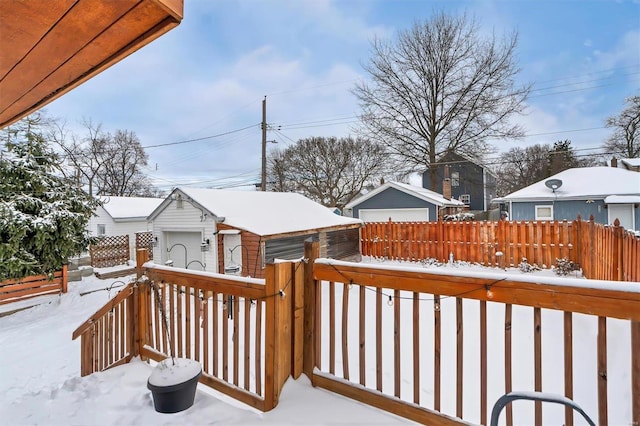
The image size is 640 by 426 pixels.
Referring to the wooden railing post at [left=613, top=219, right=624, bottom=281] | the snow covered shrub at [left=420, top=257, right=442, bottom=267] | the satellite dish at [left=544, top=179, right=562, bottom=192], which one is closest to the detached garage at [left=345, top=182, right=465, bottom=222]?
the satellite dish at [left=544, top=179, right=562, bottom=192]

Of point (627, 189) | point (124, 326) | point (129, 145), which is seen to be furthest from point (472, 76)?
point (129, 145)

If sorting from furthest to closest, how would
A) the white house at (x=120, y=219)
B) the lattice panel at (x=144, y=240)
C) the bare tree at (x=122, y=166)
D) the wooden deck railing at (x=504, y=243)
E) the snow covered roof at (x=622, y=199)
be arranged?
the bare tree at (x=122, y=166)
the white house at (x=120, y=219)
the lattice panel at (x=144, y=240)
the snow covered roof at (x=622, y=199)
the wooden deck railing at (x=504, y=243)

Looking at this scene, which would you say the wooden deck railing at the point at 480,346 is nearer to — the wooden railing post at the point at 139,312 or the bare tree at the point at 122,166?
the wooden railing post at the point at 139,312

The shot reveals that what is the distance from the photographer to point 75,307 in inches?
283

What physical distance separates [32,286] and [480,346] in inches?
368

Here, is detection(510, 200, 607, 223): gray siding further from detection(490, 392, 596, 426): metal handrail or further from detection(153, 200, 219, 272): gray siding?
detection(490, 392, 596, 426): metal handrail

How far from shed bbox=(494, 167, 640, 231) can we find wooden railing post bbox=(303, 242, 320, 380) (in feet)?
39.7

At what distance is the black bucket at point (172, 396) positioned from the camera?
1.92 metres

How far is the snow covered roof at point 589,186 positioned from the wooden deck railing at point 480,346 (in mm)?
8816

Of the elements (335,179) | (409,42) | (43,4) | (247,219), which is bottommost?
(247,219)

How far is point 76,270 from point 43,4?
9586mm

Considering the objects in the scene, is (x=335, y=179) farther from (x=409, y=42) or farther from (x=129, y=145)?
(x=129, y=145)

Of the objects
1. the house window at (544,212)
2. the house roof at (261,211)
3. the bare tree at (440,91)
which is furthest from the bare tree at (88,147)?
the house window at (544,212)

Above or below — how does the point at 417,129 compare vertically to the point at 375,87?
below
